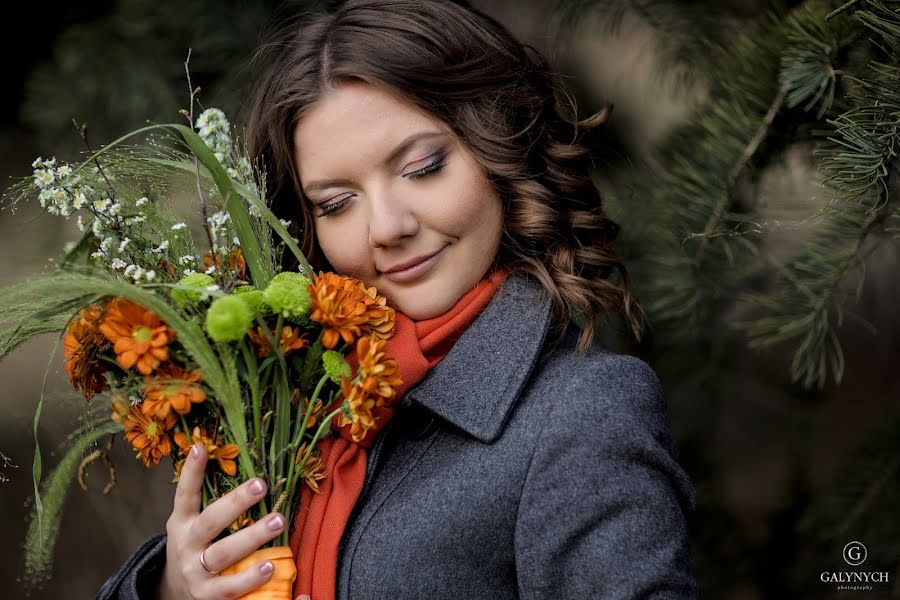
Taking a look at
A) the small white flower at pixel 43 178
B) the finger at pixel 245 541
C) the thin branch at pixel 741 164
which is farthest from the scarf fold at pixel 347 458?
the small white flower at pixel 43 178

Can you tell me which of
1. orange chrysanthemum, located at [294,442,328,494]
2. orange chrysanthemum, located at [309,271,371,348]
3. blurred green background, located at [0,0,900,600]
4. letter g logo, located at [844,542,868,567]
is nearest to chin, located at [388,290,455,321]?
orange chrysanthemum, located at [309,271,371,348]

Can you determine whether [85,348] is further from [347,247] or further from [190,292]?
[347,247]

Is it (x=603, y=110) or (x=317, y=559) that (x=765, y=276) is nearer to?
(x=603, y=110)

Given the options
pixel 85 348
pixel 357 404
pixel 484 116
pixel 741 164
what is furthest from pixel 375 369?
pixel 741 164

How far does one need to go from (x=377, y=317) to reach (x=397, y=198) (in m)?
0.18

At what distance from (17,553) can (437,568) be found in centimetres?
169

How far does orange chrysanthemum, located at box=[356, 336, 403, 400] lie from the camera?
1029mm

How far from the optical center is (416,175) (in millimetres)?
1206

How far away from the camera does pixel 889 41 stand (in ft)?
3.26

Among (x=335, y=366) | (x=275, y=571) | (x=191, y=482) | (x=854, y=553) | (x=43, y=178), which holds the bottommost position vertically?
(x=854, y=553)

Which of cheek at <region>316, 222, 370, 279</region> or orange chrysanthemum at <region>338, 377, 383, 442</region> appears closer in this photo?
orange chrysanthemum at <region>338, 377, 383, 442</region>

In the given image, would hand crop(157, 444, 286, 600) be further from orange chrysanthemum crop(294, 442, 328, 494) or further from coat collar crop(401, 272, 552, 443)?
Result: coat collar crop(401, 272, 552, 443)

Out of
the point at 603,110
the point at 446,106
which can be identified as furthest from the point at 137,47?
the point at 603,110

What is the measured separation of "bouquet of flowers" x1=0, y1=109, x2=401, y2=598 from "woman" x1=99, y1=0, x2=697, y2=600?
7 cm
